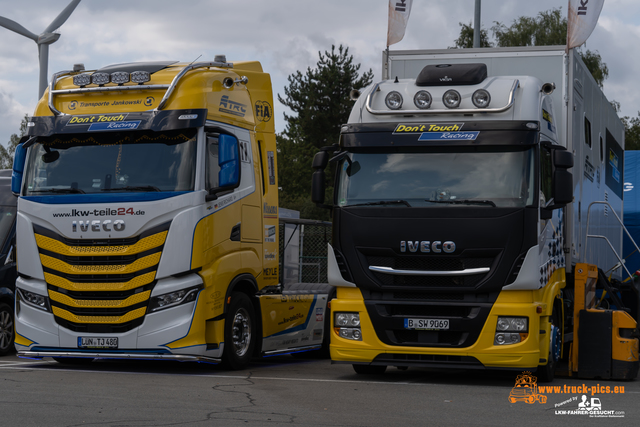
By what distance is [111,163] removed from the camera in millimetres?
10625

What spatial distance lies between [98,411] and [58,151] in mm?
4391

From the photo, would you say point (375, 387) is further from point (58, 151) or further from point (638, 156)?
point (638, 156)

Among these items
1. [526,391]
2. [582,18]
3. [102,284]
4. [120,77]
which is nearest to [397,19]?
[582,18]

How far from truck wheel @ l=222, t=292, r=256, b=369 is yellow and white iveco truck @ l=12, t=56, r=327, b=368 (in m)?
0.03

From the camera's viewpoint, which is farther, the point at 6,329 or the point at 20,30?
the point at 20,30

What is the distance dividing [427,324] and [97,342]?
3.88 meters

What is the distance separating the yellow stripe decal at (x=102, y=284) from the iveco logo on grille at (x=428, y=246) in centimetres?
294

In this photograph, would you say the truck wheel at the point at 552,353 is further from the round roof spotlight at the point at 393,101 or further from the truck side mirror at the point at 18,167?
the truck side mirror at the point at 18,167

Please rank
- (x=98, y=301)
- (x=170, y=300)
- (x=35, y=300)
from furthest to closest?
(x=35, y=300) → (x=98, y=301) → (x=170, y=300)

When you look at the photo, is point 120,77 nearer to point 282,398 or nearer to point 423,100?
point 423,100

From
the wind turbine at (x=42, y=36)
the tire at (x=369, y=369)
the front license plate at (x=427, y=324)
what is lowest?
the tire at (x=369, y=369)

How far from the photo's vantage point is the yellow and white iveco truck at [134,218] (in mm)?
10258

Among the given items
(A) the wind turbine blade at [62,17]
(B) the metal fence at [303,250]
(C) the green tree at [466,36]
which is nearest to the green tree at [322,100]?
(C) the green tree at [466,36]

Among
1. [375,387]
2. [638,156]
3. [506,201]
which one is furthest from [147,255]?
[638,156]
